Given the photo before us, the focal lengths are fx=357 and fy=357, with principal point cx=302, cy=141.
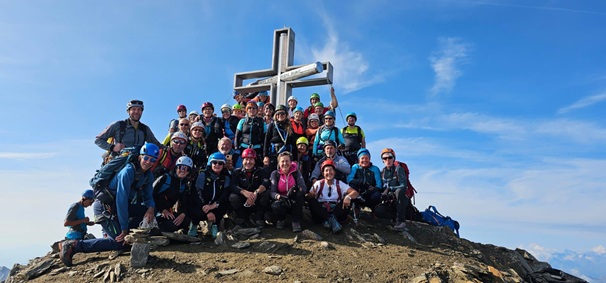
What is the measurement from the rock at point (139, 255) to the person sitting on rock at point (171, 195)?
958 mm

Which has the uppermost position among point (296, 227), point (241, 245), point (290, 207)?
point (290, 207)

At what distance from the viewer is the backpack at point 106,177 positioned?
730 centimetres

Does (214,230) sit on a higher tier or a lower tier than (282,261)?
higher

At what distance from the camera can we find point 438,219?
11.9 metres

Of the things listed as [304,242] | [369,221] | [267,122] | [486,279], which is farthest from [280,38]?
[486,279]

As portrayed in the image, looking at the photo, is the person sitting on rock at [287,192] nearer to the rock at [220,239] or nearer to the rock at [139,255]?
the rock at [220,239]

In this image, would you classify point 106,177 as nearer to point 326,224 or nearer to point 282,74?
point 326,224

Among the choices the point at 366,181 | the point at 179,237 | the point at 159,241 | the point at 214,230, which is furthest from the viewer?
the point at 366,181

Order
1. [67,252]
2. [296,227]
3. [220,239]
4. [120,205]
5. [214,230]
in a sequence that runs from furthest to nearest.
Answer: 1. [296,227]
2. [214,230]
3. [220,239]
4. [67,252]
5. [120,205]

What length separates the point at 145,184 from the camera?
761 centimetres

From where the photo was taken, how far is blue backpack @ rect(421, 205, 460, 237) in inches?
460

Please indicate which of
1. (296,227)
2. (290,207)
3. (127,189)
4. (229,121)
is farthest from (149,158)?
(229,121)

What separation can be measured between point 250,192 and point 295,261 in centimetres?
215

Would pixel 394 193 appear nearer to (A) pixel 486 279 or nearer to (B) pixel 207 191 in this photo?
(A) pixel 486 279
